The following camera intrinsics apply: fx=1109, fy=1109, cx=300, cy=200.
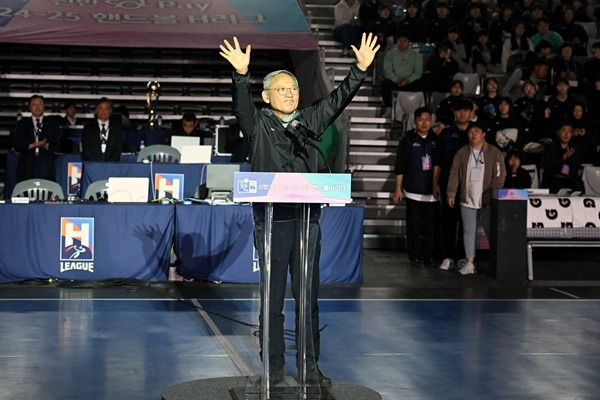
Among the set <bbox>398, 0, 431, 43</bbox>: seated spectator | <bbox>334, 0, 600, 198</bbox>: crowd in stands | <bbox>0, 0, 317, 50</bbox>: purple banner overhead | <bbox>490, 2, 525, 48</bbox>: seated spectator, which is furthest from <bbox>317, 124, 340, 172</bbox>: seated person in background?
<bbox>490, 2, 525, 48</bbox>: seated spectator

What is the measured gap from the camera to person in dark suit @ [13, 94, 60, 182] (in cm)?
1605

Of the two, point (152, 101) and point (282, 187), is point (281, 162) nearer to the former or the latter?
point (282, 187)

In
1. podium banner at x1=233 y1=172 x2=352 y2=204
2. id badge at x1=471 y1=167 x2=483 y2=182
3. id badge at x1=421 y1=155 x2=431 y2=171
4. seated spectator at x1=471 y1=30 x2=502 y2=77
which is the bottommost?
podium banner at x1=233 y1=172 x2=352 y2=204

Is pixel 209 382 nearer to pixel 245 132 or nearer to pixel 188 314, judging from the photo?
pixel 245 132

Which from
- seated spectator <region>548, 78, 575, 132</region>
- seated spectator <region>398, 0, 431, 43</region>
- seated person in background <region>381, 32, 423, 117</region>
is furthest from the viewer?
seated spectator <region>398, 0, 431, 43</region>

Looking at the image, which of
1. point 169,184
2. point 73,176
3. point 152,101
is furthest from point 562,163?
point 152,101

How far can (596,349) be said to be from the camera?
9.29 meters

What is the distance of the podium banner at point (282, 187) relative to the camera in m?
6.43

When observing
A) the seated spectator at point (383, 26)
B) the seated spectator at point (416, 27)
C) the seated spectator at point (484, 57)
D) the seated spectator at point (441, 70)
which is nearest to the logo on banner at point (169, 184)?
the seated spectator at point (441, 70)

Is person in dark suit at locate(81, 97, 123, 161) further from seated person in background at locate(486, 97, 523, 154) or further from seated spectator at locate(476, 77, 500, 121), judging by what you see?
seated spectator at locate(476, 77, 500, 121)

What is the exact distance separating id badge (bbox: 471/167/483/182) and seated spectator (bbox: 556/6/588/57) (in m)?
8.40

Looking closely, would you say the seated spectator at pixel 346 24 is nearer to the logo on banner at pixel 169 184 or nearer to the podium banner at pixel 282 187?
the logo on banner at pixel 169 184

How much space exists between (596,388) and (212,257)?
572 cm

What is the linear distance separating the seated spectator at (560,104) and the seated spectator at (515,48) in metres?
2.79
